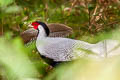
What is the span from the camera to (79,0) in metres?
4.18

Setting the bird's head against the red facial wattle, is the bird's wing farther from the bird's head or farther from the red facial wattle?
the red facial wattle

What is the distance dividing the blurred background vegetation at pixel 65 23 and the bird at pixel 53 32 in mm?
120

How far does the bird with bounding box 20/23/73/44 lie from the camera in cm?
326

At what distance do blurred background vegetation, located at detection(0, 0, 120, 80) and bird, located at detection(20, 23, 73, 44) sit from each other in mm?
120

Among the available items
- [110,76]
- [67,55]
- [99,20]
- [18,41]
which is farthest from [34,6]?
[110,76]

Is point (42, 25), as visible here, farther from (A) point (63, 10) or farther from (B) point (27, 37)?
(A) point (63, 10)

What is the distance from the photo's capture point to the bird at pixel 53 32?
326cm

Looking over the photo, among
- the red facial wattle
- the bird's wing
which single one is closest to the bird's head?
the red facial wattle

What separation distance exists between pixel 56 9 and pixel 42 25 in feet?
4.44

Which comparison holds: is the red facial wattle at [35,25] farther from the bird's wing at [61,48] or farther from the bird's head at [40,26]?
the bird's wing at [61,48]

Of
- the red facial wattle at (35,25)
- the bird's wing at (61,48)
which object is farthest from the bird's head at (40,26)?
the bird's wing at (61,48)

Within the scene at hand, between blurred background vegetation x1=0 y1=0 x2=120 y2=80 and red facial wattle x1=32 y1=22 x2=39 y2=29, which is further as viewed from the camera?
red facial wattle x1=32 y1=22 x2=39 y2=29

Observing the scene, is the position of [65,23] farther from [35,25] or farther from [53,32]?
[35,25]

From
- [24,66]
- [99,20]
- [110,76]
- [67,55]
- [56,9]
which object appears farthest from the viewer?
[56,9]
